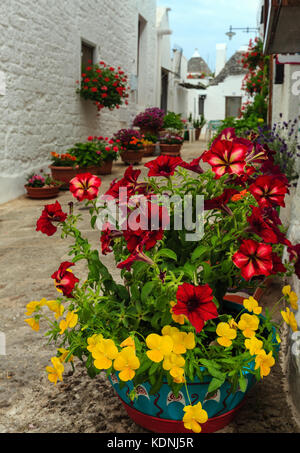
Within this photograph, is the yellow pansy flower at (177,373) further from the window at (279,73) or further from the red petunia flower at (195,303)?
the window at (279,73)

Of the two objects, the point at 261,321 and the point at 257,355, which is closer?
the point at 257,355

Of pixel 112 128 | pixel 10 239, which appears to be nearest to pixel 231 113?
pixel 112 128

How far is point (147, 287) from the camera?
1.32m

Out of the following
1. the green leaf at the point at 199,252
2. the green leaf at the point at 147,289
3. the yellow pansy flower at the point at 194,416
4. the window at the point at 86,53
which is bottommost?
the yellow pansy flower at the point at 194,416

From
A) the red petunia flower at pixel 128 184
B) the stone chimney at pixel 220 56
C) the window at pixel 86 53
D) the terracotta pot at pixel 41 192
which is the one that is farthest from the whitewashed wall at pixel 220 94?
the red petunia flower at pixel 128 184

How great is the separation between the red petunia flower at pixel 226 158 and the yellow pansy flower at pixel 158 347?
51cm

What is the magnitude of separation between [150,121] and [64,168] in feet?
15.3

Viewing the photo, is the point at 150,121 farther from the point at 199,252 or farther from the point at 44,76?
the point at 199,252

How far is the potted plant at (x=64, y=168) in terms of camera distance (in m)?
6.75

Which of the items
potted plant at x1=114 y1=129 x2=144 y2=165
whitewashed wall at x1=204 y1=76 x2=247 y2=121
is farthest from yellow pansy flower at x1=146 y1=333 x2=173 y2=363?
whitewashed wall at x1=204 y1=76 x2=247 y2=121

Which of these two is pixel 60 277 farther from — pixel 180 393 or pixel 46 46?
pixel 46 46

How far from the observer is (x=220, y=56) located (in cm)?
2648

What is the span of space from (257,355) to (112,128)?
965 cm

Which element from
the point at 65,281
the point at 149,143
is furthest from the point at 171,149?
the point at 65,281
